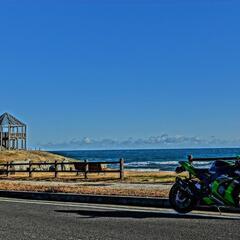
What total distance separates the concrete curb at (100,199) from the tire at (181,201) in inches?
28.9

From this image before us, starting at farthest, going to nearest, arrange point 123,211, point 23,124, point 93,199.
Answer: point 23,124 < point 93,199 < point 123,211

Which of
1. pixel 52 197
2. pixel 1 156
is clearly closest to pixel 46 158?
pixel 1 156

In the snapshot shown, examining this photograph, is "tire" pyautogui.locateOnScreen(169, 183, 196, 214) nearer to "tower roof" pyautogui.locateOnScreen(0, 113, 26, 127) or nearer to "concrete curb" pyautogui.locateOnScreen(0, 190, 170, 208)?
"concrete curb" pyautogui.locateOnScreen(0, 190, 170, 208)

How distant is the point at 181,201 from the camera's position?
11.8 meters

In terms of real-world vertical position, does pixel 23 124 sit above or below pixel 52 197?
above

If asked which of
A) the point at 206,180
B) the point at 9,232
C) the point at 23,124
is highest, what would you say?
the point at 23,124

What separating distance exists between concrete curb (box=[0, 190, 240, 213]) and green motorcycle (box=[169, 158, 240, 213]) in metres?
0.76

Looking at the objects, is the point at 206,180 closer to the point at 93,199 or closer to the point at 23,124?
the point at 93,199

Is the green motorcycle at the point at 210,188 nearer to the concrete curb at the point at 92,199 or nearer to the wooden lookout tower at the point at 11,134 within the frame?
the concrete curb at the point at 92,199

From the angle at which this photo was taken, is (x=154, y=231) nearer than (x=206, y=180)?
Yes

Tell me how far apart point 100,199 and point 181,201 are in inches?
130

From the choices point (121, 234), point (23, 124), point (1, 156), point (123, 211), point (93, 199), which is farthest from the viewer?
point (23, 124)

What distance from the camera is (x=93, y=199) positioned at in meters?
14.6

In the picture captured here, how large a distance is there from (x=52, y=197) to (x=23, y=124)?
55485mm
